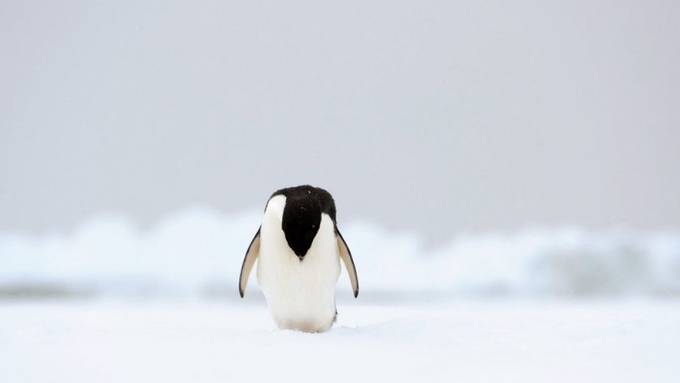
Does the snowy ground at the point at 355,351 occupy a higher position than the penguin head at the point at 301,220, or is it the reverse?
the penguin head at the point at 301,220

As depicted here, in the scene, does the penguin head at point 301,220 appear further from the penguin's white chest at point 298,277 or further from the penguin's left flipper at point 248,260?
the penguin's left flipper at point 248,260

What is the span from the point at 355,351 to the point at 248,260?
118 cm

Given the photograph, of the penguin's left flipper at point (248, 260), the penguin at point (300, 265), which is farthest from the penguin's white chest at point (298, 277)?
the penguin's left flipper at point (248, 260)

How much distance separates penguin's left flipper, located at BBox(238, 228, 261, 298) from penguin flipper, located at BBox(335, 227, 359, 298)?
45 centimetres

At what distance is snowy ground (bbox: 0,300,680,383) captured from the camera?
2875 millimetres

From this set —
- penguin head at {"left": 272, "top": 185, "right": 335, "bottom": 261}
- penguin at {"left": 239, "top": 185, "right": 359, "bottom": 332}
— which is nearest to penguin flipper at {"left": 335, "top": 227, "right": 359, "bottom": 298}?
penguin at {"left": 239, "top": 185, "right": 359, "bottom": 332}

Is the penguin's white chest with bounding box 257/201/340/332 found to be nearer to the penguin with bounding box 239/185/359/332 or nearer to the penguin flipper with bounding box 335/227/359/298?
the penguin with bounding box 239/185/359/332

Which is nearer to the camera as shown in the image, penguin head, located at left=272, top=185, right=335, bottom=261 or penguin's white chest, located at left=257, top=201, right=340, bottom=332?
penguin head, located at left=272, top=185, right=335, bottom=261

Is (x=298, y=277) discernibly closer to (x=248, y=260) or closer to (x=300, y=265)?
(x=300, y=265)

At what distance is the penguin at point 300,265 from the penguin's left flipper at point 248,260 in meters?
0.05

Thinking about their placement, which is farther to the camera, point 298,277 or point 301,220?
point 298,277

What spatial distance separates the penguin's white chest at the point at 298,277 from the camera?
156 inches

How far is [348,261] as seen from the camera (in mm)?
4328

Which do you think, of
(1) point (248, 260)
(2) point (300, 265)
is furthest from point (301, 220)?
(1) point (248, 260)
